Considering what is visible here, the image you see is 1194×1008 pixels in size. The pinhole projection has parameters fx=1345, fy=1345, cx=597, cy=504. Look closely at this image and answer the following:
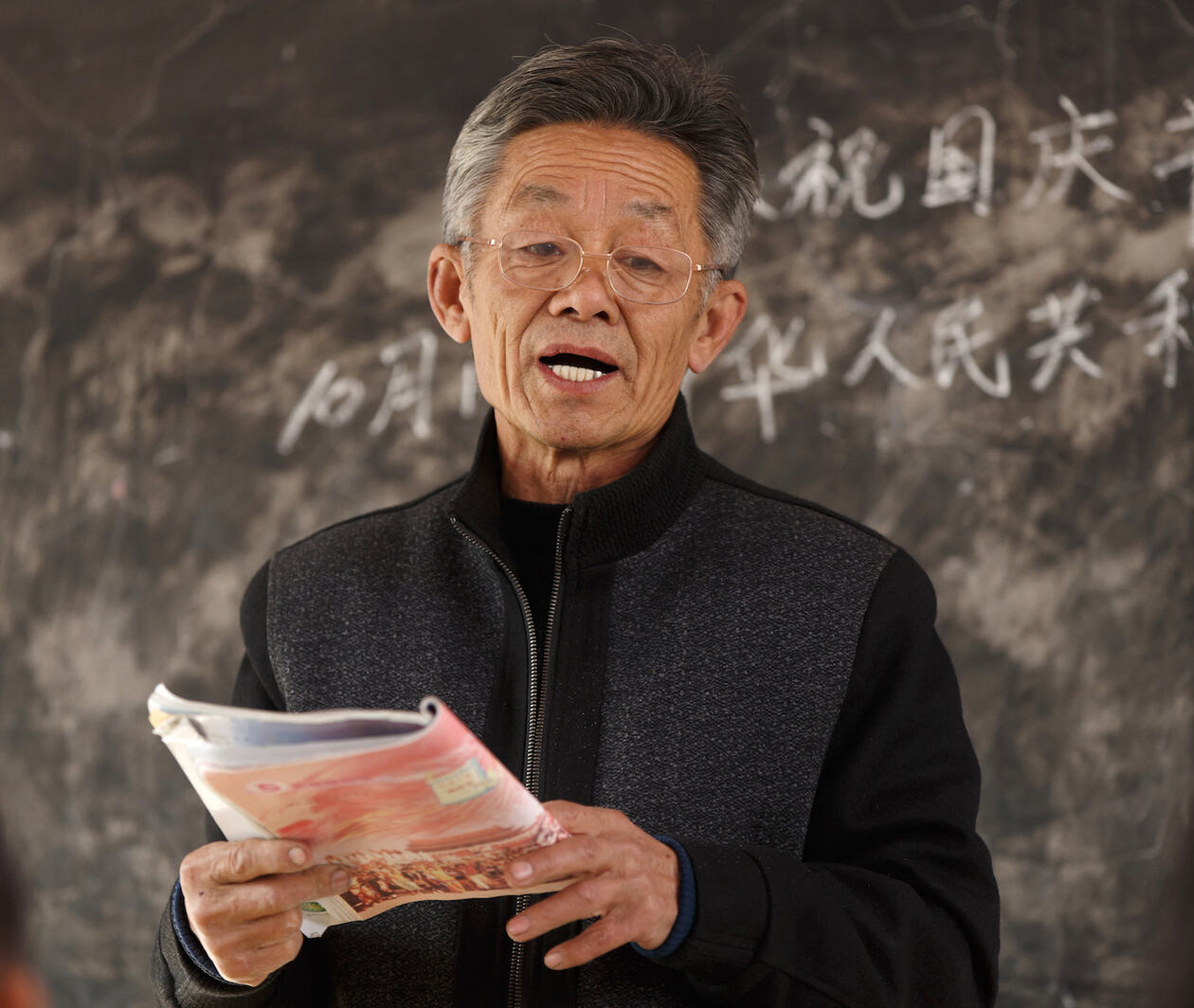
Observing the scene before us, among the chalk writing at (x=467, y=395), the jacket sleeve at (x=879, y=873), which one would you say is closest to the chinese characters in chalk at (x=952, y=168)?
the chalk writing at (x=467, y=395)

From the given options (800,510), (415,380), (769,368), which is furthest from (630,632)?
(415,380)

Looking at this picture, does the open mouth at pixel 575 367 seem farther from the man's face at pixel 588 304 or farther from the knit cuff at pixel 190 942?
the knit cuff at pixel 190 942

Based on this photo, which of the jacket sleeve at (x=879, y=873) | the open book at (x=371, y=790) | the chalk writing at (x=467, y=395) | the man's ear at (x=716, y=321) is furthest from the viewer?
the chalk writing at (x=467, y=395)

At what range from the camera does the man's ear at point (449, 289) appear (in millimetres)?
1371

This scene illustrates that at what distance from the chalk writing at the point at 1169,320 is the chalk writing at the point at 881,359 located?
1.10 ft

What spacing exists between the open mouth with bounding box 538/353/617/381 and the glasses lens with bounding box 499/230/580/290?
0.22 ft

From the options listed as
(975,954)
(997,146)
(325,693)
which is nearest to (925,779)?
(975,954)

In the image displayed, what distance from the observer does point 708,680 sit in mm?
1205

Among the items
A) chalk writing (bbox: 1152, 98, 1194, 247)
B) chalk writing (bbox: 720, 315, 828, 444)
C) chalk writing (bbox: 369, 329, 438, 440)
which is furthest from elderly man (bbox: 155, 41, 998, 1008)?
chalk writing (bbox: 1152, 98, 1194, 247)

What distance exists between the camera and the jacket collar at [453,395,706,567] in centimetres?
123

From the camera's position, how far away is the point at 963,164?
2.00m

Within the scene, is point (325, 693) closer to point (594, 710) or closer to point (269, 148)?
point (594, 710)

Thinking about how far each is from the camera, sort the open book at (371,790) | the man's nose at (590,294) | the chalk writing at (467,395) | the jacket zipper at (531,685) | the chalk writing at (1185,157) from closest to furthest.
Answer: the open book at (371,790) < the jacket zipper at (531,685) < the man's nose at (590,294) < the chalk writing at (1185,157) < the chalk writing at (467,395)

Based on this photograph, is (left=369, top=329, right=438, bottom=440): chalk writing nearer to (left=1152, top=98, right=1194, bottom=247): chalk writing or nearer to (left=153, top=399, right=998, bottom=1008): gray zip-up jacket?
(left=153, top=399, right=998, bottom=1008): gray zip-up jacket
